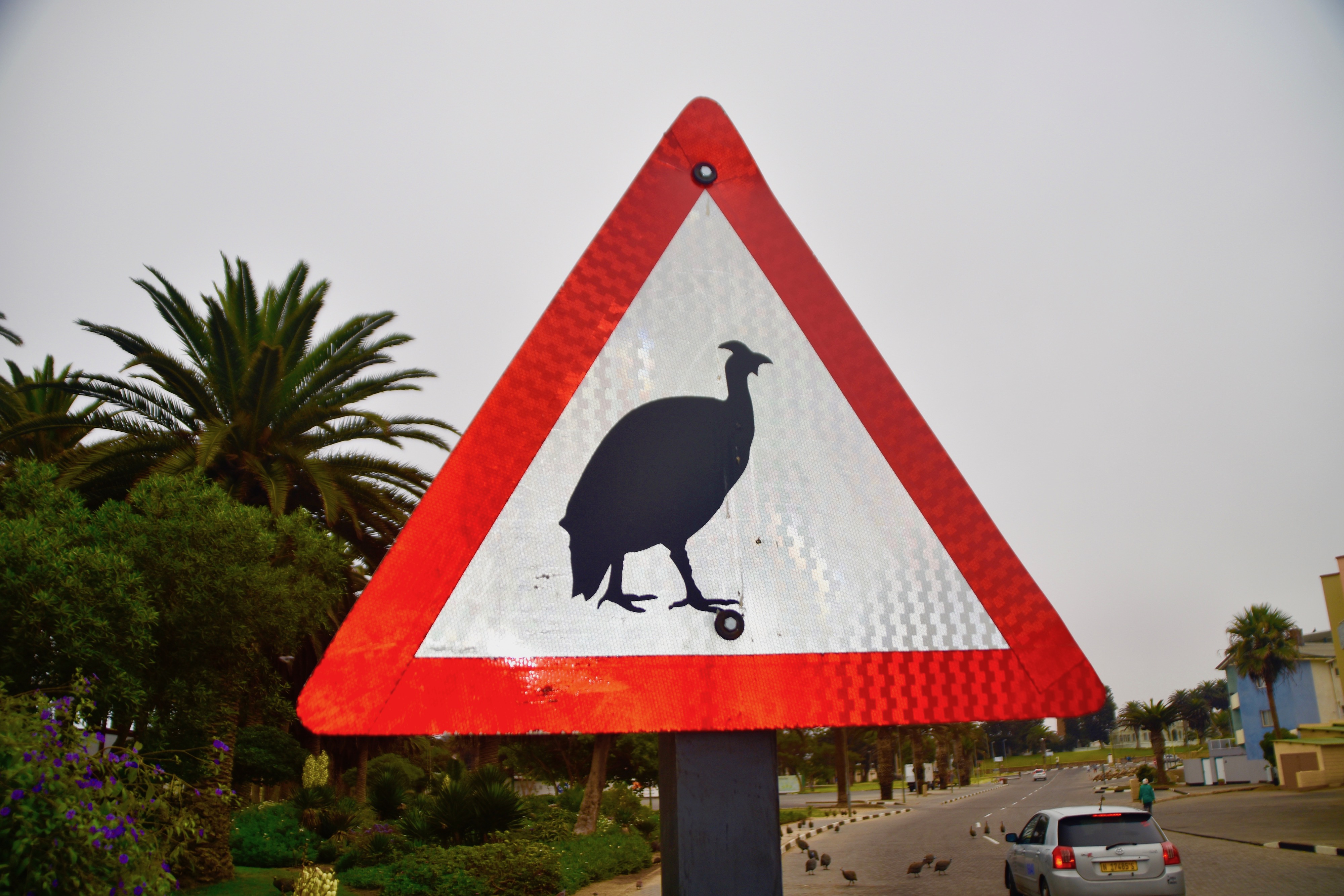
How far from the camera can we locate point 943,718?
201cm

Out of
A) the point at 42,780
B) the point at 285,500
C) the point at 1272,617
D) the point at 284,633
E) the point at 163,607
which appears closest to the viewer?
the point at 42,780

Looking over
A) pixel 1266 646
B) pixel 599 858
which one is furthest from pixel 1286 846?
pixel 1266 646

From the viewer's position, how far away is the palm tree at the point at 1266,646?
144 ft

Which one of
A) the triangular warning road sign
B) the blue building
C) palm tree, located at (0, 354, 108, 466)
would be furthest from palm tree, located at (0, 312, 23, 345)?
the blue building

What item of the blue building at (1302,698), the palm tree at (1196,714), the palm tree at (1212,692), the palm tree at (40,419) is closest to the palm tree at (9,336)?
the palm tree at (40,419)

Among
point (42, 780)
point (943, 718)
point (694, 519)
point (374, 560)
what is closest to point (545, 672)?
point (694, 519)

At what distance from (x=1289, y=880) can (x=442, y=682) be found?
1459 centimetres

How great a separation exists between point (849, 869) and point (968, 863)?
9.34 ft

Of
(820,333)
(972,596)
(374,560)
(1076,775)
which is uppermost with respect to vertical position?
(374,560)

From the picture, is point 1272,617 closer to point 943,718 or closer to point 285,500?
point 285,500

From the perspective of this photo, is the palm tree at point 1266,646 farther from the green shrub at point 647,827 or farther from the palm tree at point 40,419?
the palm tree at point 40,419

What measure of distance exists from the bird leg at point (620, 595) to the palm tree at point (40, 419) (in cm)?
1313

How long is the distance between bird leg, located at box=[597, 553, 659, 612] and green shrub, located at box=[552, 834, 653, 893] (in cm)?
1176

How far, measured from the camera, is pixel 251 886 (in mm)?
10516
